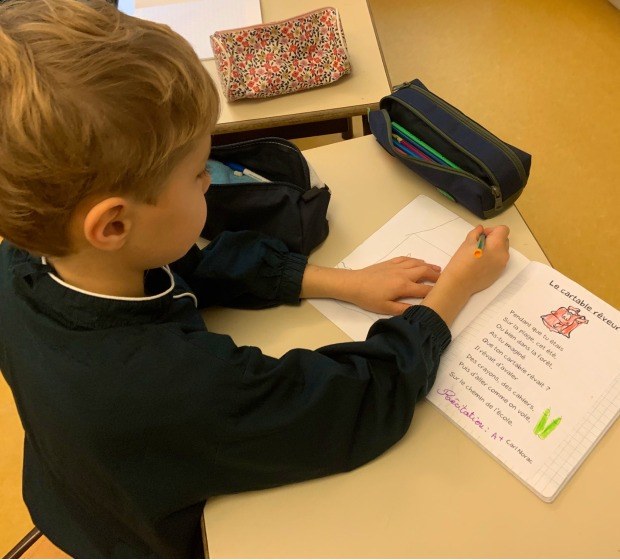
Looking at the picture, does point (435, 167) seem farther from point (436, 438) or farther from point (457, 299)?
point (436, 438)

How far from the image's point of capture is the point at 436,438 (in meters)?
0.76

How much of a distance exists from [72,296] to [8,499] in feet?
3.51

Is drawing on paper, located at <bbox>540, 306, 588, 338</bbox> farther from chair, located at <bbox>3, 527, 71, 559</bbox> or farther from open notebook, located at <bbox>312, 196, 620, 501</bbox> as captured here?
chair, located at <bbox>3, 527, 71, 559</bbox>

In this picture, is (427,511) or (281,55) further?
(281,55)

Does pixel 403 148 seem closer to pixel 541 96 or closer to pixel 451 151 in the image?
pixel 451 151

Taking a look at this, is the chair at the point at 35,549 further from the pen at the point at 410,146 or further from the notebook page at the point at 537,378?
the pen at the point at 410,146

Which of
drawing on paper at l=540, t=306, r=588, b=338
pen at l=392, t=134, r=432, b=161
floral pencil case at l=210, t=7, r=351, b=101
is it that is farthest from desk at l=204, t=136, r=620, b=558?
floral pencil case at l=210, t=7, r=351, b=101

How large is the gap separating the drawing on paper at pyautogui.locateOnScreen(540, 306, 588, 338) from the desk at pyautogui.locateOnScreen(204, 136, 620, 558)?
0.50 ft

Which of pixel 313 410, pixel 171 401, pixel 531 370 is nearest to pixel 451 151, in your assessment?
pixel 531 370

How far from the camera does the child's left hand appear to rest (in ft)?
2.91

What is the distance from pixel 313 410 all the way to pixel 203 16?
3.61 ft

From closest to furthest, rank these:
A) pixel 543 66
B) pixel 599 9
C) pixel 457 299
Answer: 1. pixel 457 299
2. pixel 543 66
3. pixel 599 9

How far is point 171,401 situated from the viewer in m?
0.66

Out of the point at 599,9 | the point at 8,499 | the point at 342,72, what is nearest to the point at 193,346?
the point at 342,72
